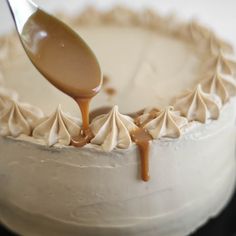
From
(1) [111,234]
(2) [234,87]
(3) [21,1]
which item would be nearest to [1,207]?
(1) [111,234]

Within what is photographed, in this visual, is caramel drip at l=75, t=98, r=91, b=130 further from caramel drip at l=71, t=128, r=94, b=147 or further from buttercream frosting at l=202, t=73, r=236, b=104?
buttercream frosting at l=202, t=73, r=236, b=104

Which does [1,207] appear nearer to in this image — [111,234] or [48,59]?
[111,234]

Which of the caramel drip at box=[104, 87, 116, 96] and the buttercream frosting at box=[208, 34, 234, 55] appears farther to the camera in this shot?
the buttercream frosting at box=[208, 34, 234, 55]

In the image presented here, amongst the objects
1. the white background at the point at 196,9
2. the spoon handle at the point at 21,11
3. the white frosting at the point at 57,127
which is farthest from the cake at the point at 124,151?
the white background at the point at 196,9

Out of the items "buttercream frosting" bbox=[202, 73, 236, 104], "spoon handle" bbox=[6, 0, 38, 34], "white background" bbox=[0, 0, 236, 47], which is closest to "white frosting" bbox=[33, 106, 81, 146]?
"spoon handle" bbox=[6, 0, 38, 34]

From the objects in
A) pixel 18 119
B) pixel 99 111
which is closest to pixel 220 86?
pixel 99 111

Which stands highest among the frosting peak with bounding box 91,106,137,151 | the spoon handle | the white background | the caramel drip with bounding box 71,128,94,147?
the spoon handle

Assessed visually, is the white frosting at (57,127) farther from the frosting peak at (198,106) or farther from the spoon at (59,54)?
the frosting peak at (198,106)
